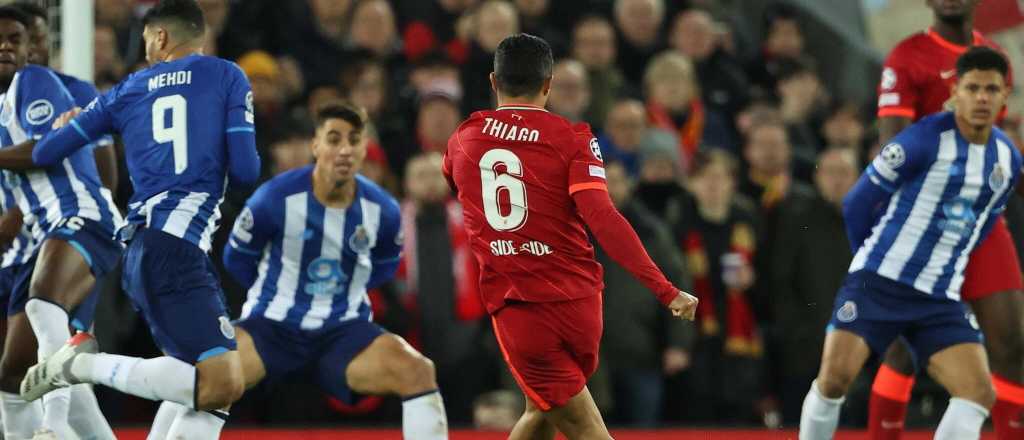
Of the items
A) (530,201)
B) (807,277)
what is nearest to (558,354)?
(530,201)

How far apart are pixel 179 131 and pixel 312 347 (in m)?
1.30

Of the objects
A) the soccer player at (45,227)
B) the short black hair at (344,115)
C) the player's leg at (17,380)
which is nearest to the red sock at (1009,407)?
the short black hair at (344,115)

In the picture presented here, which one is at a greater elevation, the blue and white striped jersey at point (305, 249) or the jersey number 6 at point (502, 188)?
the jersey number 6 at point (502, 188)

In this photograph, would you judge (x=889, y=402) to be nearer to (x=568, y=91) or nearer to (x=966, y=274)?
(x=966, y=274)

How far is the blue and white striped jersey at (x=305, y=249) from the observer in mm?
6883

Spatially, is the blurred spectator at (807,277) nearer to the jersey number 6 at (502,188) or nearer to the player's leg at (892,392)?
the player's leg at (892,392)

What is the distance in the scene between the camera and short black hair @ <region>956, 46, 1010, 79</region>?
21.0 feet

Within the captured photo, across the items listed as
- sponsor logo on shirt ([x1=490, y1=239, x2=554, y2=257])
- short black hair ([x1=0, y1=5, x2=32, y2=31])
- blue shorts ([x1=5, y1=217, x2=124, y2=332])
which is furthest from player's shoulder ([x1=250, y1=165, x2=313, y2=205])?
sponsor logo on shirt ([x1=490, y1=239, x2=554, y2=257])

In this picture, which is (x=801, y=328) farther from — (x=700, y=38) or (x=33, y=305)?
(x=33, y=305)

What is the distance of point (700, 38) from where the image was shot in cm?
1101

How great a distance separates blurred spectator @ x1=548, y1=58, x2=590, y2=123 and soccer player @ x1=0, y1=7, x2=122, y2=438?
3789 mm

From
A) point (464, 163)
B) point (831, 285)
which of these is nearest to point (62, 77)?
point (464, 163)

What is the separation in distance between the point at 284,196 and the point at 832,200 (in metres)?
3.97

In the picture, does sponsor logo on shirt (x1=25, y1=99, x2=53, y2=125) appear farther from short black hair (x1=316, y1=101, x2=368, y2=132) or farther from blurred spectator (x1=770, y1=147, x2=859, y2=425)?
blurred spectator (x1=770, y1=147, x2=859, y2=425)
